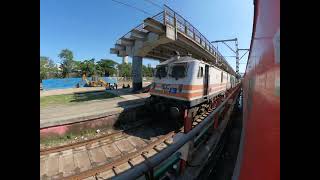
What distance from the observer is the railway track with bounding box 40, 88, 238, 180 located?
4977 mm

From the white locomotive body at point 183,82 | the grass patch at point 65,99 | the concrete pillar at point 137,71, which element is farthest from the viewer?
the concrete pillar at point 137,71

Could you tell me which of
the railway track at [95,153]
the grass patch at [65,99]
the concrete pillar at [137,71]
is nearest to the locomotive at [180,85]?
the railway track at [95,153]

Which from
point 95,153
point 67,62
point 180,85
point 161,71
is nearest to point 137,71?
point 161,71

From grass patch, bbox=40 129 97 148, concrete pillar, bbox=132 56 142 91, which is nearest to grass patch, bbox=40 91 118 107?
concrete pillar, bbox=132 56 142 91

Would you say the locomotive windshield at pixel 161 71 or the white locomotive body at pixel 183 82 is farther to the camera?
the locomotive windshield at pixel 161 71

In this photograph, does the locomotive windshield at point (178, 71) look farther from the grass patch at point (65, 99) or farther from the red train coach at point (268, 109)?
the grass patch at point (65, 99)

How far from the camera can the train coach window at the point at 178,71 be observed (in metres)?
8.42

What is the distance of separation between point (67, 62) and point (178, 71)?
214 ft

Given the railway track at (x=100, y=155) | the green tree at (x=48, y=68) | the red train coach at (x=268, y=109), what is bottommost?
the railway track at (x=100, y=155)

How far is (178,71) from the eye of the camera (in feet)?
28.5

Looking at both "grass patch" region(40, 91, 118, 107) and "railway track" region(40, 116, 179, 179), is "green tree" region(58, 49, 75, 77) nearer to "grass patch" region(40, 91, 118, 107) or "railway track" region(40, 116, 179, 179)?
"grass patch" region(40, 91, 118, 107)
